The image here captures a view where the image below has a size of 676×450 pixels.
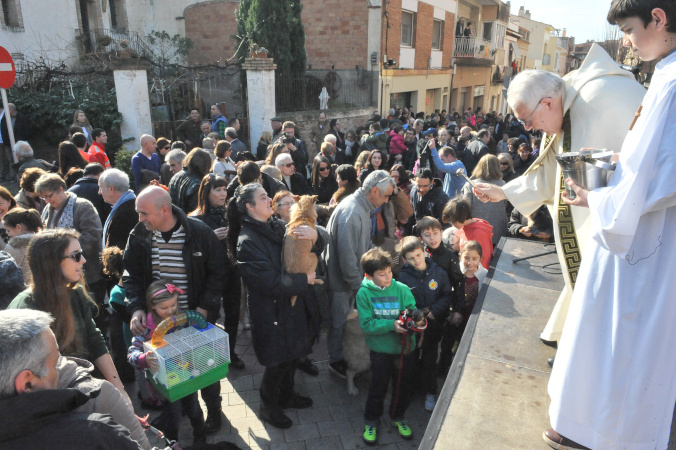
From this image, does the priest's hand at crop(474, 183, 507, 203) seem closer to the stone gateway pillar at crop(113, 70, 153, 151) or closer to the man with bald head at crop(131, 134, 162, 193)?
the man with bald head at crop(131, 134, 162, 193)

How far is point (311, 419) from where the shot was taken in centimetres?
384

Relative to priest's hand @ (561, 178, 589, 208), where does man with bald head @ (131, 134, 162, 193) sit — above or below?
below

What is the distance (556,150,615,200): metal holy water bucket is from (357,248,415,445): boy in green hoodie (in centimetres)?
190

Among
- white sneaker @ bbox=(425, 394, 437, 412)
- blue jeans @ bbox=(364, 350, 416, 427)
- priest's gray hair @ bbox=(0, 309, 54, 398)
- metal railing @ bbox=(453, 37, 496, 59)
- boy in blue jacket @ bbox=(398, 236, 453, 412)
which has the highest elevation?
metal railing @ bbox=(453, 37, 496, 59)

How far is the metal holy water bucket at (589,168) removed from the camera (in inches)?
66.1

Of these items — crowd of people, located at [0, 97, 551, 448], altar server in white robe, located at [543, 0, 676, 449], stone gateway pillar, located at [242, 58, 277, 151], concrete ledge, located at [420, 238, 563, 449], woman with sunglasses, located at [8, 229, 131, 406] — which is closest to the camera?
altar server in white robe, located at [543, 0, 676, 449]

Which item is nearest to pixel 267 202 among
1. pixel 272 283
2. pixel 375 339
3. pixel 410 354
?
pixel 272 283

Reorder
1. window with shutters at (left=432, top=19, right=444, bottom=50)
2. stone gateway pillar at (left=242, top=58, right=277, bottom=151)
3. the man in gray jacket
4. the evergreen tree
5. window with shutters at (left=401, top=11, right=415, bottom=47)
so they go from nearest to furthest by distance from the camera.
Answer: the man in gray jacket < stone gateway pillar at (left=242, top=58, right=277, bottom=151) < the evergreen tree < window with shutters at (left=401, top=11, right=415, bottom=47) < window with shutters at (left=432, top=19, right=444, bottom=50)

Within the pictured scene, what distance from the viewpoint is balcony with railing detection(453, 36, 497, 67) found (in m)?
24.6

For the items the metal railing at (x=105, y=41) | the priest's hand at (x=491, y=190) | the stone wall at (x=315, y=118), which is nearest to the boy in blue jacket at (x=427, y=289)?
the priest's hand at (x=491, y=190)

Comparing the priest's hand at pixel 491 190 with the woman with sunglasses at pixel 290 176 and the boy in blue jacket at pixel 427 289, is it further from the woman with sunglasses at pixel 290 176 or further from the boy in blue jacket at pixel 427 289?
the woman with sunglasses at pixel 290 176

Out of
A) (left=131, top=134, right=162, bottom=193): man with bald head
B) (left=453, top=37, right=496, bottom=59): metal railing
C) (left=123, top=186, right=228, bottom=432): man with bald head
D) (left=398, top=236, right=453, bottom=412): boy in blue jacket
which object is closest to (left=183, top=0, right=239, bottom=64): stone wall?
(left=131, top=134, right=162, bottom=193): man with bald head

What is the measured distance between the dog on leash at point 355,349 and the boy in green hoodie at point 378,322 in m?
0.45

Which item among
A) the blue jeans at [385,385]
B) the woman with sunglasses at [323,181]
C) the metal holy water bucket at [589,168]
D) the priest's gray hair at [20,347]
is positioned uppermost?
the metal holy water bucket at [589,168]
